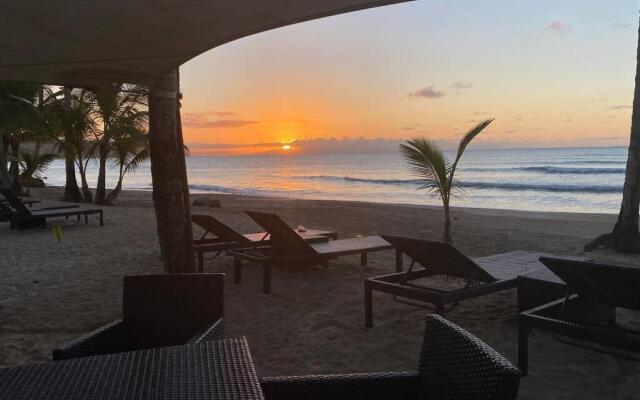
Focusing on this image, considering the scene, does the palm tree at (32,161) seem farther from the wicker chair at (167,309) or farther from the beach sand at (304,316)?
the wicker chair at (167,309)

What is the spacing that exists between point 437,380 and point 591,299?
2.10 meters

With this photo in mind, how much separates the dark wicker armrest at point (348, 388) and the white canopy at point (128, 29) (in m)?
1.80

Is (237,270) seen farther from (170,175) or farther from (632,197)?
(632,197)

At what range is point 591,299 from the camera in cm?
330

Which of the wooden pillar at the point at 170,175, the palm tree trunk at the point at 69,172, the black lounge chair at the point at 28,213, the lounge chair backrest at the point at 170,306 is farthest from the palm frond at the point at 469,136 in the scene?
the palm tree trunk at the point at 69,172

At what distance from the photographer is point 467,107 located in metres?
49.6

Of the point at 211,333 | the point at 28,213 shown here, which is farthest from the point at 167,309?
the point at 28,213

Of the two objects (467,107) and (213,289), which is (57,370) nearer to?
(213,289)

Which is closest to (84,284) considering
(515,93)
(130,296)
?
(130,296)

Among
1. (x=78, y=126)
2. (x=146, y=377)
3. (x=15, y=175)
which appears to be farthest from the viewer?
(x=15, y=175)

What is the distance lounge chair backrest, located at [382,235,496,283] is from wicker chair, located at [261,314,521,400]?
221 cm

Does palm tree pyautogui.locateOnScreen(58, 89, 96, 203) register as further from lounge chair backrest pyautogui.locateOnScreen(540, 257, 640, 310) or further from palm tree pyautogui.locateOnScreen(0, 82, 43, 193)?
lounge chair backrest pyautogui.locateOnScreen(540, 257, 640, 310)

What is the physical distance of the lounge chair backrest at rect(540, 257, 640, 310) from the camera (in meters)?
2.86

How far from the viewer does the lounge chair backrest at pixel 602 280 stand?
286 cm
